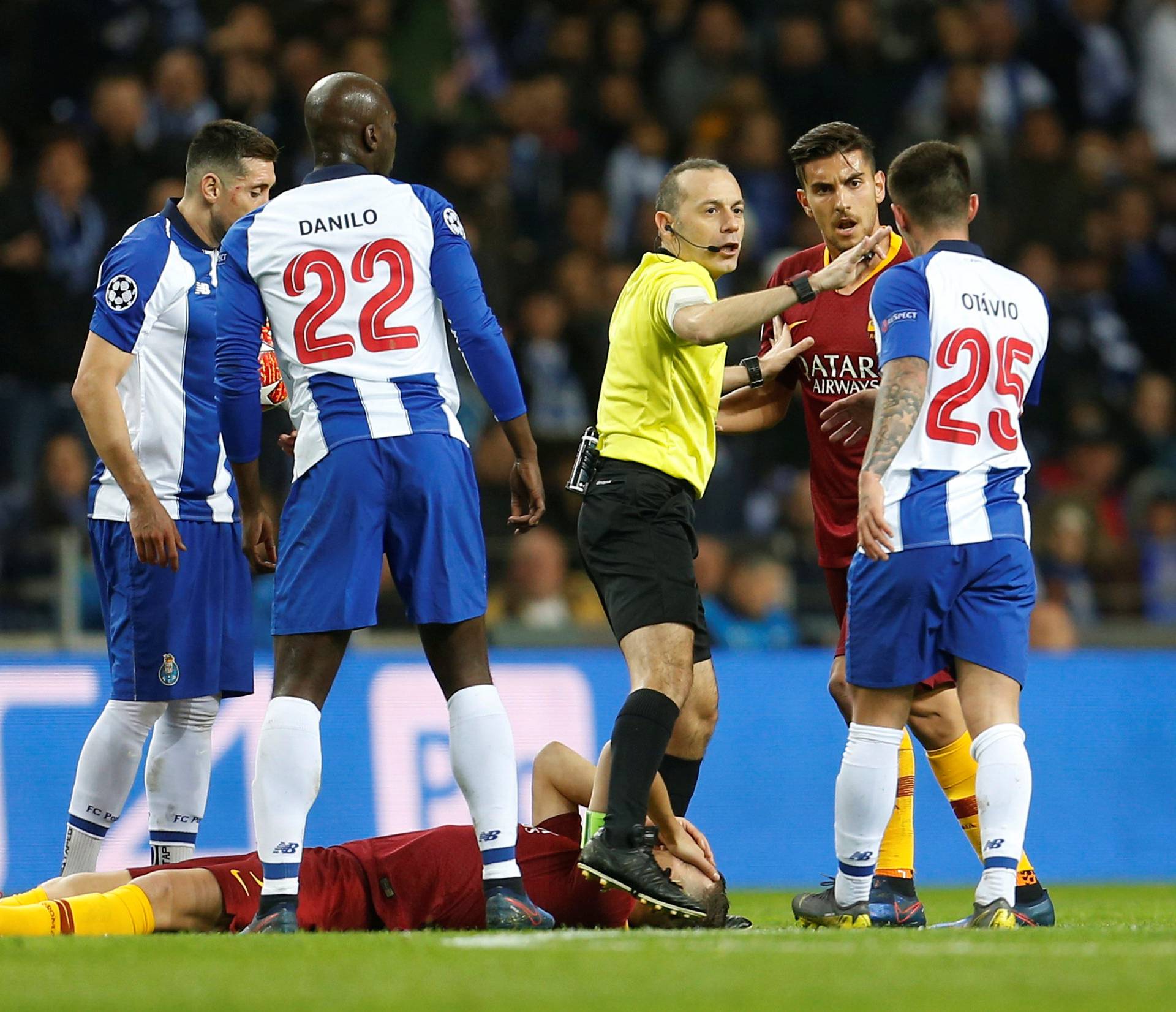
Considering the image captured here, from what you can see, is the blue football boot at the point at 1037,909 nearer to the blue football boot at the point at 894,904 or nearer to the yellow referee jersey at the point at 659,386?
the blue football boot at the point at 894,904

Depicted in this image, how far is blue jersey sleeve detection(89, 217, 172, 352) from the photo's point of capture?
Result: 5.91 meters

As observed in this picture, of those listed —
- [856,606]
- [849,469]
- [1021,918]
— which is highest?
[849,469]

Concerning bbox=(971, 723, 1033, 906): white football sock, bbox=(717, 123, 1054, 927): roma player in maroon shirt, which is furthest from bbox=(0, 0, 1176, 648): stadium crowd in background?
bbox=(971, 723, 1033, 906): white football sock

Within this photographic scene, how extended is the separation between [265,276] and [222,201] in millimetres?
1266

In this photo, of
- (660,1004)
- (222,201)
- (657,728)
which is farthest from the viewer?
(222,201)

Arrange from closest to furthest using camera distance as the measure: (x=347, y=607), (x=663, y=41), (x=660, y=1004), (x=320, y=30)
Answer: (x=660, y=1004) → (x=347, y=607) → (x=320, y=30) → (x=663, y=41)

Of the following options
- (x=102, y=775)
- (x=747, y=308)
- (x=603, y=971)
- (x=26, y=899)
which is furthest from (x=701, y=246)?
(x=26, y=899)

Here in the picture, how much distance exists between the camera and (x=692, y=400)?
5.77 metres

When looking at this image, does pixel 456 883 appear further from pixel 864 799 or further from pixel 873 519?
pixel 873 519

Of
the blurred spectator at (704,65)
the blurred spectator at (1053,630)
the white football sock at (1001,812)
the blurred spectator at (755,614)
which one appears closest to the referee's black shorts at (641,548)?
the white football sock at (1001,812)

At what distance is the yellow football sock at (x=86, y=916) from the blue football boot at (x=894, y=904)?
2.28 m

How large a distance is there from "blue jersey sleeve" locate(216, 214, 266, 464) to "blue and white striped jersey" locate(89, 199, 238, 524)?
3.04 ft

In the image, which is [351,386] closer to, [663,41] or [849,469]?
[849,469]

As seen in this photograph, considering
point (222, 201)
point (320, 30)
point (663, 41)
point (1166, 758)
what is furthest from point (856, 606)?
point (663, 41)
